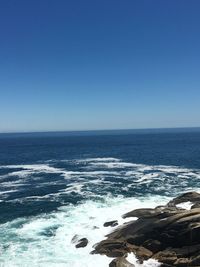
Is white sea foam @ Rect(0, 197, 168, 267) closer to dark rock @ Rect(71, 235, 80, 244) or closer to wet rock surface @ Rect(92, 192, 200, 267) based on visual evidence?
dark rock @ Rect(71, 235, 80, 244)

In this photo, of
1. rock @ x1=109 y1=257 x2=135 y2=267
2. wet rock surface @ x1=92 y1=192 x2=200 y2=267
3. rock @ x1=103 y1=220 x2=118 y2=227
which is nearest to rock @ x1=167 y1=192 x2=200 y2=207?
rock @ x1=103 y1=220 x2=118 y2=227

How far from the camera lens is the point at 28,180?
3531 inches

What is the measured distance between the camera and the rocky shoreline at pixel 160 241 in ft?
125

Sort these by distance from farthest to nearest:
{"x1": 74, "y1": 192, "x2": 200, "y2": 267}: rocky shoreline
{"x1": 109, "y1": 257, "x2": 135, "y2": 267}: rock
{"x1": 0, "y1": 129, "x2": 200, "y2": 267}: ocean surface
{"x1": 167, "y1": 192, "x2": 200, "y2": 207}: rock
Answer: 1. {"x1": 167, "y1": 192, "x2": 200, "y2": 207}: rock
2. {"x1": 0, "y1": 129, "x2": 200, "y2": 267}: ocean surface
3. {"x1": 74, "y1": 192, "x2": 200, "y2": 267}: rocky shoreline
4. {"x1": 109, "y1": 257, "x2": 135, "y2": 267}: rock

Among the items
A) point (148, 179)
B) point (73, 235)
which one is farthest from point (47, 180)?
point (73, 235)

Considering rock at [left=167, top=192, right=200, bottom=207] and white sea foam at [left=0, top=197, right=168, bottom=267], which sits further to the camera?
rock at [left=167, top=192, right=200, bottom=207]

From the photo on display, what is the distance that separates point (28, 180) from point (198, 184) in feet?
142

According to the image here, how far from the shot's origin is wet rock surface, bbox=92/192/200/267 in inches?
1497

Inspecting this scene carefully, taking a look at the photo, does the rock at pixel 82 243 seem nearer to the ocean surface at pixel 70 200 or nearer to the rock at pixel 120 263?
the ocean surface at pixel 70 200

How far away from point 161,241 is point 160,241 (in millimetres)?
120

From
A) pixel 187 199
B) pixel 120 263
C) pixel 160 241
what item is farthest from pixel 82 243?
pixel 187 199

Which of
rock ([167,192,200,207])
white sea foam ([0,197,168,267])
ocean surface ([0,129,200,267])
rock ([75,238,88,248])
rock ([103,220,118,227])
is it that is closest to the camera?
white sea foam ([0,197,168,267])

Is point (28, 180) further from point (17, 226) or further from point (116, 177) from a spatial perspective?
point (17, 226)

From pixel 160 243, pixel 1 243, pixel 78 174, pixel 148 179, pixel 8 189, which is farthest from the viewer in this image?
pixel 78 174
